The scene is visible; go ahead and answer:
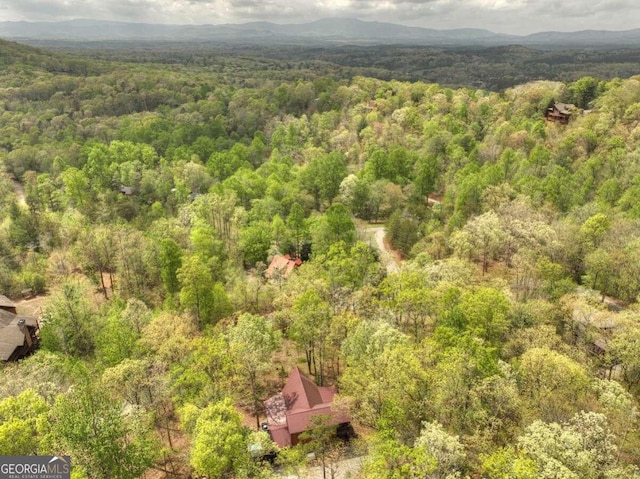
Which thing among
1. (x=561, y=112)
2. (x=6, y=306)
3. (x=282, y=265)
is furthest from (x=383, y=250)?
(x=561, y=112)

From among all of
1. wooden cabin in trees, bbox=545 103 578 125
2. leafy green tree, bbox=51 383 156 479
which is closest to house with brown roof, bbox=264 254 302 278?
leafy green tree, bbox=51 383 156 479

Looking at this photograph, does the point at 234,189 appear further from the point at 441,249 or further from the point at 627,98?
the point at 627,98

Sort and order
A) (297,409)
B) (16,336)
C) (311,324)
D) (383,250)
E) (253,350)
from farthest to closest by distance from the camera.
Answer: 1. (383,250)
2. (16,336)
3. (311,324)
4. (297,409)
5. (253,350)

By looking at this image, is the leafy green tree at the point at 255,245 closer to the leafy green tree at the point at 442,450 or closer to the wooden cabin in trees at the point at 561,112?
the leafy green tree at the point at 442,450

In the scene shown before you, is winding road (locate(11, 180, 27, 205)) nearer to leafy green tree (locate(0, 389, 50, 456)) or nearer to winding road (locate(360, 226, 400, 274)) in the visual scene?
winding road (locate(360, 226, 400, 274))

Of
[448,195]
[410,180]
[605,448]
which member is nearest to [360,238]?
[448,195]

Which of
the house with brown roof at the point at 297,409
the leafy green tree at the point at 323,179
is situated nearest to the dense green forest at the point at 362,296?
the leafy green tree at the point at 323,179

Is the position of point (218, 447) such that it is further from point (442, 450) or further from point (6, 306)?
point (6, 306)
